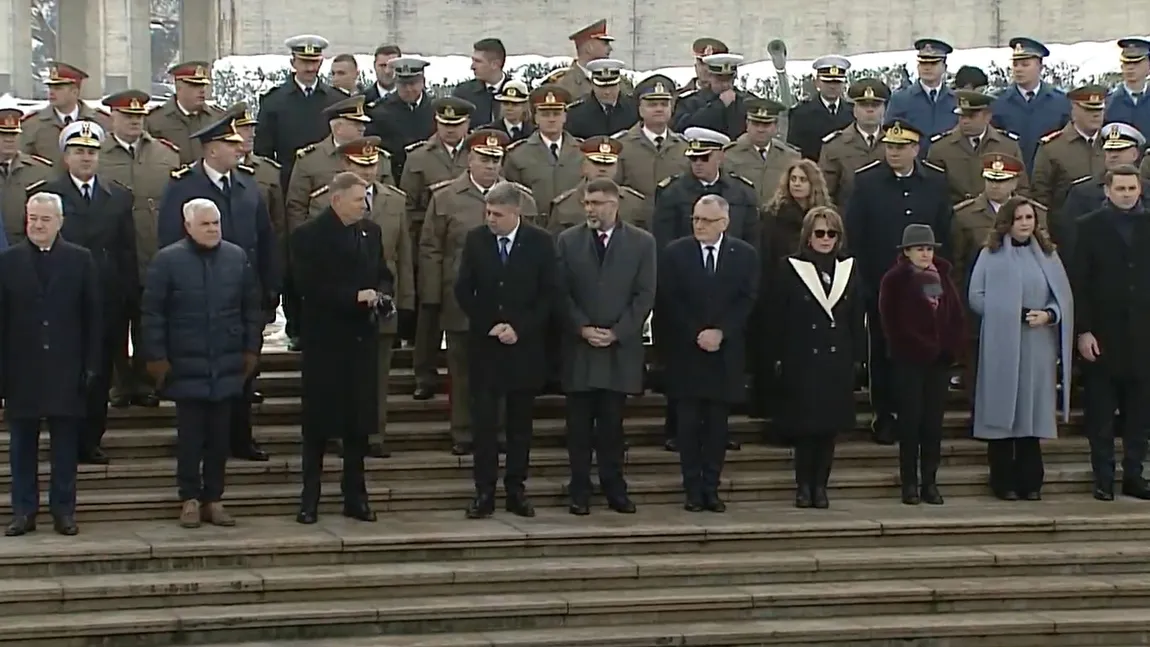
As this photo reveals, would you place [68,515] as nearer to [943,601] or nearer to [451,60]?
[943,601]

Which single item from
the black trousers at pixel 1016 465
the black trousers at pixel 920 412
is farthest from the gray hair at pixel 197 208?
the black trousers at pixel 1016 465

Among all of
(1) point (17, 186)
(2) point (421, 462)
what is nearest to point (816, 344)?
(2) point (421, 462)

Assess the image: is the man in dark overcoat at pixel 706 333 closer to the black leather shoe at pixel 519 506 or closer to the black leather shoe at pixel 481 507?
the black leather shoe at pixel 519 506

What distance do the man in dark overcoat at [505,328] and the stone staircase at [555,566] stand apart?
1.06 ft

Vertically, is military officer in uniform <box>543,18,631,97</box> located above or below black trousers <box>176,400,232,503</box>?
above

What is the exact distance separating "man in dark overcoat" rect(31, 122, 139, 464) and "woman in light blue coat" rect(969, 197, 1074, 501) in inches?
193

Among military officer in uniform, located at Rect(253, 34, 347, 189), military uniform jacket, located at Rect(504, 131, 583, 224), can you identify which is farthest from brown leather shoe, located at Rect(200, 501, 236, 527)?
military officer in uniform, located at Rect(253, 34, 347, 189)

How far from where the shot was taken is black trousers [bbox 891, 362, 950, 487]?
11.7m

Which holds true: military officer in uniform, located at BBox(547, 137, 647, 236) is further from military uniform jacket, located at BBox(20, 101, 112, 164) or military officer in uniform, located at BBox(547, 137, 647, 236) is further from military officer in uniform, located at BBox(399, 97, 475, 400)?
military uniform jacket, located at BBox(20, 101, 112, 164)

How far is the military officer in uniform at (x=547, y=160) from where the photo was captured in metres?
12.8

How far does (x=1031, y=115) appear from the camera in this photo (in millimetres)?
14281

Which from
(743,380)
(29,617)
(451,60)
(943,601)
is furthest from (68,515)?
(451,60)

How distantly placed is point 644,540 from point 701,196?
2325 mm

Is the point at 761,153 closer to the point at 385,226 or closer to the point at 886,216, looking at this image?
the point at 886,216
